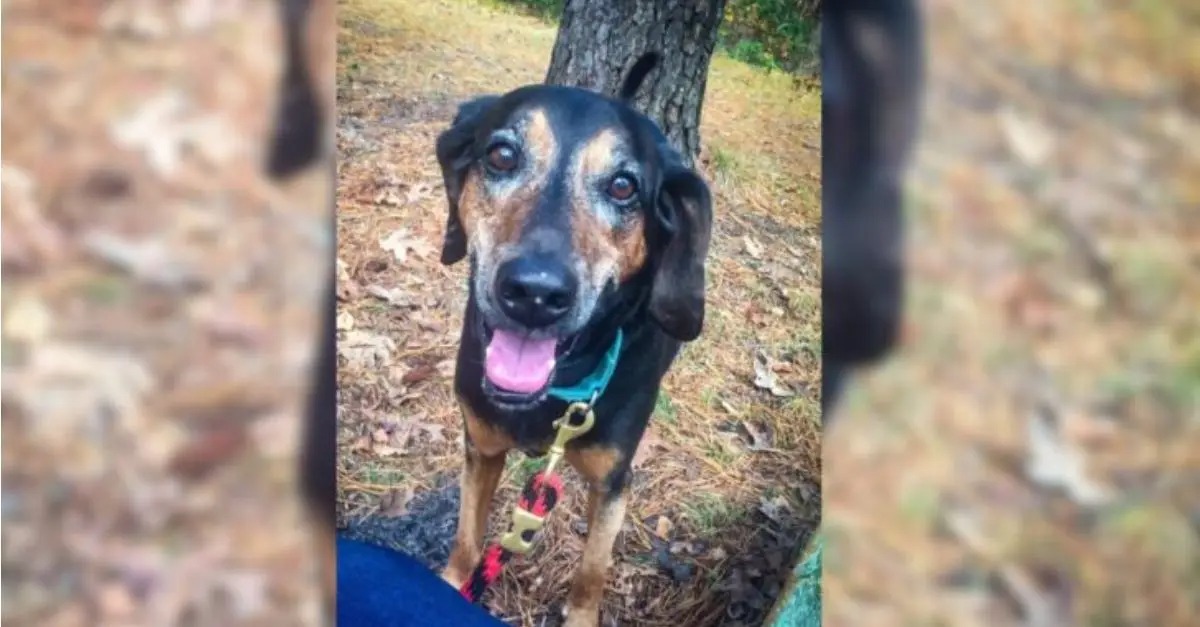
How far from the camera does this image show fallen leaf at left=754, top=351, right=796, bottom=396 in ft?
4.09

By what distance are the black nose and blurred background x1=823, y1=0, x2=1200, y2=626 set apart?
16.4 inches

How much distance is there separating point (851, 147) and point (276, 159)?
0.66 m

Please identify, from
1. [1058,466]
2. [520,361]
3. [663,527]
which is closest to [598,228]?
[520,361]

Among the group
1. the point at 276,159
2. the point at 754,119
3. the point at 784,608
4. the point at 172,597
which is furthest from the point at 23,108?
the point at 784,608

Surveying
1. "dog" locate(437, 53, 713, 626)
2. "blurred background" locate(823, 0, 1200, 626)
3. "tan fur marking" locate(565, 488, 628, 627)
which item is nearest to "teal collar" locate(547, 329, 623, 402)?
"dog" locate(437, 53, 713, 626)

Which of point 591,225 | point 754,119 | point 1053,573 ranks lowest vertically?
point 1053,573

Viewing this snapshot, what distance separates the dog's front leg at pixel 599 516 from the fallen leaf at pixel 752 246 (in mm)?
286

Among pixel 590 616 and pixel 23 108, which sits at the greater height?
pixel 23 108

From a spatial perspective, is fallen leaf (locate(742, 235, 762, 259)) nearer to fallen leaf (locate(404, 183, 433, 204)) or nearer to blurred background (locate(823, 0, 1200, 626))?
blurred background (locate(823, 0, 1200, 626))

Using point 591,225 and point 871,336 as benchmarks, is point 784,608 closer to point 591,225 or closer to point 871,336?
point 871,336

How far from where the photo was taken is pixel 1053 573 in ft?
4.01

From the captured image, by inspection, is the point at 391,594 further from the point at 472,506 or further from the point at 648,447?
the point at 648,447

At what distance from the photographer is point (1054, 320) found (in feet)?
3.97

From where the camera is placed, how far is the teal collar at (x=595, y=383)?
3.88 feet
